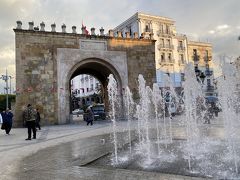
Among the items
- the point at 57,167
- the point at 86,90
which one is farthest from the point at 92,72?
the point at 86,90

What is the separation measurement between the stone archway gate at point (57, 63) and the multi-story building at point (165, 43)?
22.1 metres

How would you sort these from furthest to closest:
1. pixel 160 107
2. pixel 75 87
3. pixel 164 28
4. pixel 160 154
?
pixel 75 87 → pixel 164 28 → pixel 160 107 → pixel 160 154

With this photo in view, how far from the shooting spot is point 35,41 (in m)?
19.5

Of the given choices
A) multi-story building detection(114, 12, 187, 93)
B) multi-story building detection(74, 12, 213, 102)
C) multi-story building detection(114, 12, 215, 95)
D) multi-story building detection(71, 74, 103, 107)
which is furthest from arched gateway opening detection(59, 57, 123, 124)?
multi-story building detection(71, 74, 103, 107)

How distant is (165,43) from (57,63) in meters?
29.4

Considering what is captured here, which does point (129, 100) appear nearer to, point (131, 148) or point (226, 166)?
point (131, 148)

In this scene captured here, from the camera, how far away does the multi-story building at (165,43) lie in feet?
144

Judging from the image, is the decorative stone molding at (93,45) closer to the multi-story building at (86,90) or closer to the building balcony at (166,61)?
the building balcony at (166,61)

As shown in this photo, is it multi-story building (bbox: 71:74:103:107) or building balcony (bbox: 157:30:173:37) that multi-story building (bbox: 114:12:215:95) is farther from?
multi-story building (bbox: 71:74:103:107)

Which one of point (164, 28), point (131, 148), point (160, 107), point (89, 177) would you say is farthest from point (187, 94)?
point (164, 28)

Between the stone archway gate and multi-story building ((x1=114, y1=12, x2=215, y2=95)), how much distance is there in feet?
72.4

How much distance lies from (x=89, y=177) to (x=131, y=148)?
3.30 m

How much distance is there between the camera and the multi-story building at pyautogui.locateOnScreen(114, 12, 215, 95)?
4403 cm

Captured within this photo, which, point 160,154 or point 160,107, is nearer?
point 160,154
